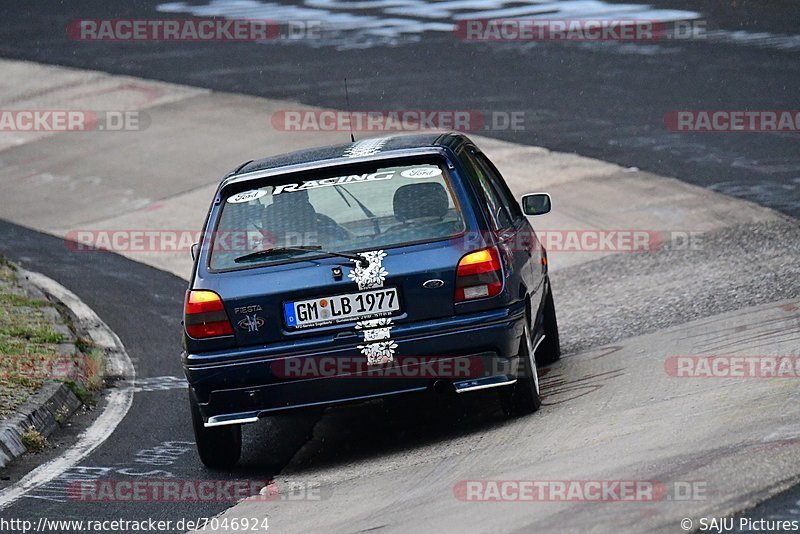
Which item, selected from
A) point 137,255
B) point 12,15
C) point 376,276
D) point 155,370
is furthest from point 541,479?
point 12,15

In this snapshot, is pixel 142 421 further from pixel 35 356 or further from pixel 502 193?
pixel 502 193

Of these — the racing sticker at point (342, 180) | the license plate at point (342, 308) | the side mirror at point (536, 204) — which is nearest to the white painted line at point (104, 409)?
the license plate at point (342, 308)

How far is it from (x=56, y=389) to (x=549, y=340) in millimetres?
3188

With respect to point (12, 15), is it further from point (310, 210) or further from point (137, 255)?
point (310, 210)

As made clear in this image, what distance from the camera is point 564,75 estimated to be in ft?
60.4

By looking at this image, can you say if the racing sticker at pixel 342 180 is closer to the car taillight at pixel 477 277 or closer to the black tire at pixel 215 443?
the car taillight at pixel 477 277

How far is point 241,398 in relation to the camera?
666 cm

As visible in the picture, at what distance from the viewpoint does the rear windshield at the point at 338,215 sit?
22.3 feet

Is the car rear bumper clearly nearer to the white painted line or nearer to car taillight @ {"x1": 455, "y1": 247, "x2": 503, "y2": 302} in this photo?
car taillight @ {"x1": 455, "y1": 247, "x2": 503, "y2": 302}

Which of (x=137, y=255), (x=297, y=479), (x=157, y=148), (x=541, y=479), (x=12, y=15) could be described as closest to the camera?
(x=541, y=479)

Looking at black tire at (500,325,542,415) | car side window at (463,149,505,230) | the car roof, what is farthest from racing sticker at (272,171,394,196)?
black tire at (500,325,542,415)

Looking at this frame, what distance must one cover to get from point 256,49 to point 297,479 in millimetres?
16972

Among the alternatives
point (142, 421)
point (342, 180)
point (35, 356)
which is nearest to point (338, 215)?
point (342, 180)

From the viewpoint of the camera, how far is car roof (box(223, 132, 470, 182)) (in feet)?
23.4
